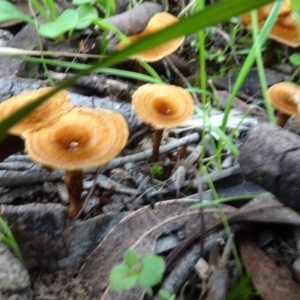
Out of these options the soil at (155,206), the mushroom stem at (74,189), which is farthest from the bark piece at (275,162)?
the mushroom stem at (74,189)

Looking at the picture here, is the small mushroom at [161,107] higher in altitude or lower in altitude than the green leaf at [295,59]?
higher

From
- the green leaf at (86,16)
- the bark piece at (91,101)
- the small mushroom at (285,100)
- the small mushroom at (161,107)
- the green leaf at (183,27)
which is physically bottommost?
the bark piece at (91,101)

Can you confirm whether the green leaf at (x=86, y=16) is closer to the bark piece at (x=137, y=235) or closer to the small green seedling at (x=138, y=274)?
the bark piece at (x=137, y=235)

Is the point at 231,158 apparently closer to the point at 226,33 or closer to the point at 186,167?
the point at 186,167

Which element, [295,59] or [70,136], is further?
[295,59]

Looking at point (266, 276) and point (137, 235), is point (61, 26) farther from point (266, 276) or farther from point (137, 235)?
point (266, 276)

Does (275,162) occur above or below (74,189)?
above

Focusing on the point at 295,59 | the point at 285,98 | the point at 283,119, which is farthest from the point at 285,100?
the point at 295,59

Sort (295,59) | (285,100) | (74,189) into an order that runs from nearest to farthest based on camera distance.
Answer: (74,189)
(285,100)
(295,59)
